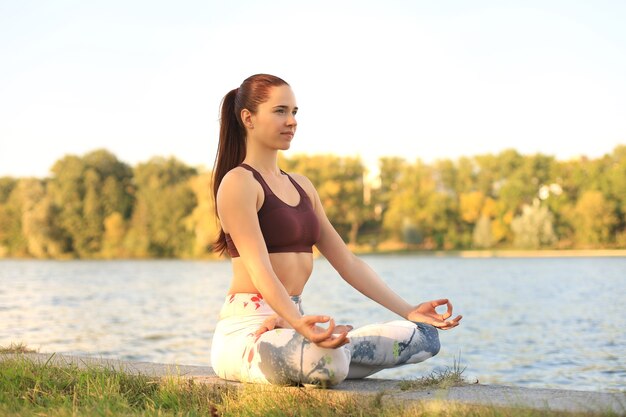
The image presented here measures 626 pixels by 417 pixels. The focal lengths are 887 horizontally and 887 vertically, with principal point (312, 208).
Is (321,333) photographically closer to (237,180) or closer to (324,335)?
(324,335)

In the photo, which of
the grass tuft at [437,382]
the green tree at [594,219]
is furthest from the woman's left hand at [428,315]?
the green tree at [594,219]

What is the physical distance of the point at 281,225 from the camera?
4.01 meters

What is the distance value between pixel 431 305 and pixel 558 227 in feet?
221

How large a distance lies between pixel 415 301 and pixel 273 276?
68.8ft

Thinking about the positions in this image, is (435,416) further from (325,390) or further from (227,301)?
(227,301)

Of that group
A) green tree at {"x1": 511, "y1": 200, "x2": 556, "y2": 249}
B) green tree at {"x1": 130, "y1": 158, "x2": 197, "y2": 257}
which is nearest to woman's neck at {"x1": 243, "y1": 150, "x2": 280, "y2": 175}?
green tree at {"x1": 130, "y1": 158, "x2": 197, "y2": 257}

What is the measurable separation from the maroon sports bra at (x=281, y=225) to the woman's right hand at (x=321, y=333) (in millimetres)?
572

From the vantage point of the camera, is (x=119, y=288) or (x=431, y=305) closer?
(x=431, y=305)

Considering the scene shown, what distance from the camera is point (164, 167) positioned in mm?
65312

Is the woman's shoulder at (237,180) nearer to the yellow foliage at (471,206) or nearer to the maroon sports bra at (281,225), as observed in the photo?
the maroon sports bra at (281,225)

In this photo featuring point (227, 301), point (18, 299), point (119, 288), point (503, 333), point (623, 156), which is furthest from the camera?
point (623, 156)

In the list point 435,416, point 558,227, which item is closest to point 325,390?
point 435,416

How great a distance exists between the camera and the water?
1188cm

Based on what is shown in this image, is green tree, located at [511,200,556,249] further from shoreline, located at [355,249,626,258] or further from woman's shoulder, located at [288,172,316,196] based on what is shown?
woman's shoulder, located at [288,172,316,196]
